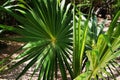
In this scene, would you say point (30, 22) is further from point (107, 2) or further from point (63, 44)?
point (107, 2)

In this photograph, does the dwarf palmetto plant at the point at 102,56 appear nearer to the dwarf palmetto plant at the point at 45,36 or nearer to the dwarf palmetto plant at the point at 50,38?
the dwarf palmetto plant at the point at 50,38

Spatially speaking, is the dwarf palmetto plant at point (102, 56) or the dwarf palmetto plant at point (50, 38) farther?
the dwarf palmetto plant at point (50, 38)


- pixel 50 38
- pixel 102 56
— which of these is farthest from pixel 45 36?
pixel 102 56

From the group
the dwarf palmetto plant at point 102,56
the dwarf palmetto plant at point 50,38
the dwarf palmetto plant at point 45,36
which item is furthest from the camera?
the dwarf palmetto plant at point 45,36

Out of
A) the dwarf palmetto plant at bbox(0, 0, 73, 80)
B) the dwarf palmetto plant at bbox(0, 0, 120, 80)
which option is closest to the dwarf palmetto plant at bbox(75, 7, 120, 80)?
the dwarf palmetto plant at bbox(0, 0, 120, 80)

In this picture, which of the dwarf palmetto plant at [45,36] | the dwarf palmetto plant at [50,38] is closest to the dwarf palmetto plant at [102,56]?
the dwarf palmetto plant at [50,38]

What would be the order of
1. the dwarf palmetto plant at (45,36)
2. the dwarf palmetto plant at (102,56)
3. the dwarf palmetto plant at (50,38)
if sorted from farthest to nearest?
the dwarf palmetto plant at (45,36) → the dwarf palmetto plant at (50,38) → the dwarf palmetto plant at (102,56)

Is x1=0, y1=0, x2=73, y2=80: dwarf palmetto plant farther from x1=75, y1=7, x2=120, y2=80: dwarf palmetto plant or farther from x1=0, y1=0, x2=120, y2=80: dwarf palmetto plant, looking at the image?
x1=75, y1=7, x2=120, y2=80: dwarf palmetto plant

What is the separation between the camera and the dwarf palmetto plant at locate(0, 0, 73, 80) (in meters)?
2.59

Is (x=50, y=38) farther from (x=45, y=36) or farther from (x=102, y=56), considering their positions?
(x=102, y=56)

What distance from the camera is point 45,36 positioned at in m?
2.77

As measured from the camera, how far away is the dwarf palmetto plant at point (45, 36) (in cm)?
259

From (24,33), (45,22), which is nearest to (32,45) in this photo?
(24,33)

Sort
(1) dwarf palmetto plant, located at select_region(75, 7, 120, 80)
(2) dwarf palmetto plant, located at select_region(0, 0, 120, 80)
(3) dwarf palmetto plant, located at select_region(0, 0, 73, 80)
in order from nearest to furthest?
(1) dwarf palmetto plant, located at select_region(75, 7, 120, 80), (2) dwarf palmetto plant, located at select_region(0, 0, 120, 80), (3) dwarf palmetto plant, located at select_region(0, 0, 73, 80)
